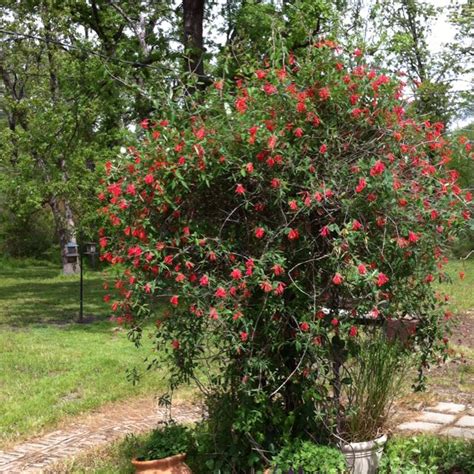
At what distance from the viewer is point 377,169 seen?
3.52 m

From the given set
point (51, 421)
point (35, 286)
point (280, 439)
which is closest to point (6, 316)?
point (35, 286)

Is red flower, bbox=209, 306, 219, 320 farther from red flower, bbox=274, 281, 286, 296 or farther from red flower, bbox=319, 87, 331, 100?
red flower, bbox=319, 87, 331, 100

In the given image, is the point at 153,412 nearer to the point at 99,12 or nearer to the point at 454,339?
A: the point at 454,339

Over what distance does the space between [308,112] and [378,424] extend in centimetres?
198

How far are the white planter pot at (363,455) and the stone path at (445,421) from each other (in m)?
1.21

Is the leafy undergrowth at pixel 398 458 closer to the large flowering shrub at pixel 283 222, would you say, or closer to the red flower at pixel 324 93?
the large flowering shrub at pixel 283 222

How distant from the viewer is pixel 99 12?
541 inches

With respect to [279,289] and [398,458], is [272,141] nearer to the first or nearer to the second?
[279,289]

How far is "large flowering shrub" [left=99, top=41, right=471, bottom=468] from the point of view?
11.9 feet

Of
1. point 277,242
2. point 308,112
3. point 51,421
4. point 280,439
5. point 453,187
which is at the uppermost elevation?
point 308,112

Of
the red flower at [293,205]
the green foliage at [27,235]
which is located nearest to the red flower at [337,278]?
the red flower at [293,205]

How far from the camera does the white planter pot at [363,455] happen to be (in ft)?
13.4

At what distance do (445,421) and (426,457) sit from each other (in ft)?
3.79

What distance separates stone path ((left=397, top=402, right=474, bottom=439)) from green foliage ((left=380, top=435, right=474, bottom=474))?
0.50 metres
